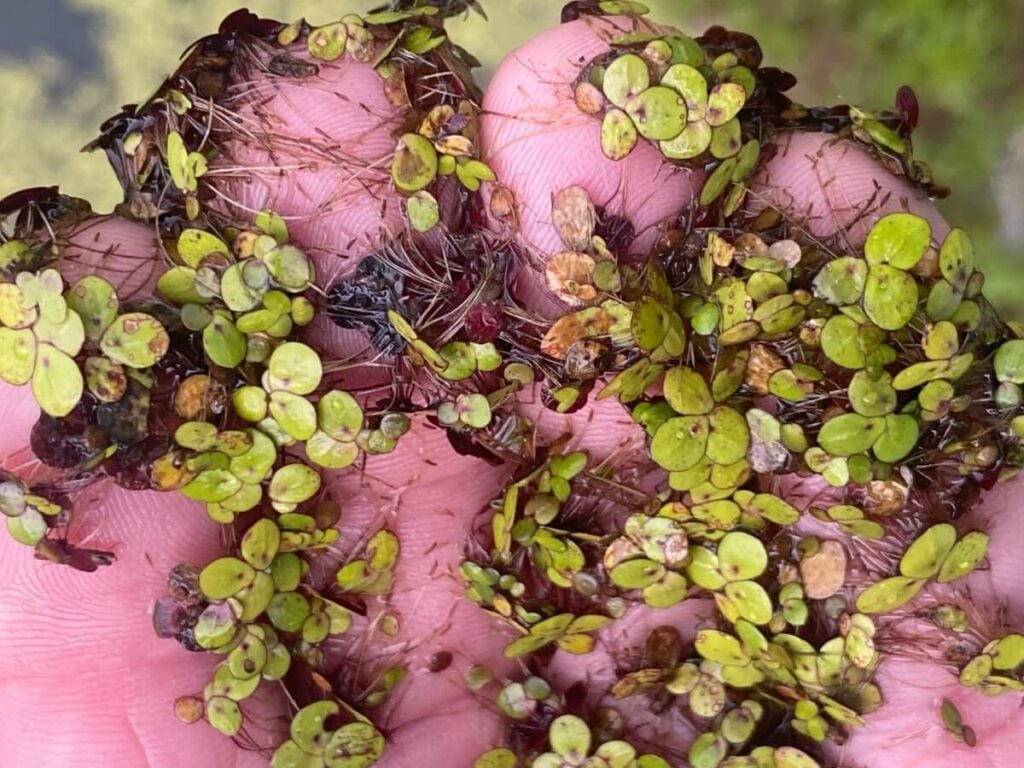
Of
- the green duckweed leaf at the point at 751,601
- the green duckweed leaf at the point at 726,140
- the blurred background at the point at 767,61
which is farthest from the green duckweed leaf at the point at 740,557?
the blurred background at the point at 767,61

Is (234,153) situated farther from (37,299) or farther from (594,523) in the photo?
(594,523)

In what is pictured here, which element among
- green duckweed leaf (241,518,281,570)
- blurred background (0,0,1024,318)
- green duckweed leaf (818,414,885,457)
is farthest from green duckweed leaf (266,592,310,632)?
blurred background (0,0,1024,318)

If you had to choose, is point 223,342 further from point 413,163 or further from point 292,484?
point 413,163

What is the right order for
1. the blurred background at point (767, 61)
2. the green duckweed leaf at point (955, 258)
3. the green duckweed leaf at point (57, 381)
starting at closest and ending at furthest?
the green duckweed leaf at point (57, 381) < the green duckweed leaf at point (955, 258) < the blurred background at point (767, 61)

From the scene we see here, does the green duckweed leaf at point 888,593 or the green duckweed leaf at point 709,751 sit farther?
the green duckweed leaf at point 709,751

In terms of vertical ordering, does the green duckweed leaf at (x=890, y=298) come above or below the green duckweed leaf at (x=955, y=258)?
below

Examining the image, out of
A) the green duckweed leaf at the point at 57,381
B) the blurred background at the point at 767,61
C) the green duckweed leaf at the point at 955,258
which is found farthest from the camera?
the blurred background at the point at 767,61

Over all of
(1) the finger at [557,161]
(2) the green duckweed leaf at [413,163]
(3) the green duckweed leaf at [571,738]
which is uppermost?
(1) the finger at [557,161]

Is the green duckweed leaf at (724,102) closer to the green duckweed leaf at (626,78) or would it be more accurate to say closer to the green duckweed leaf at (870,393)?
the green duckweed leaf at (626,78)
